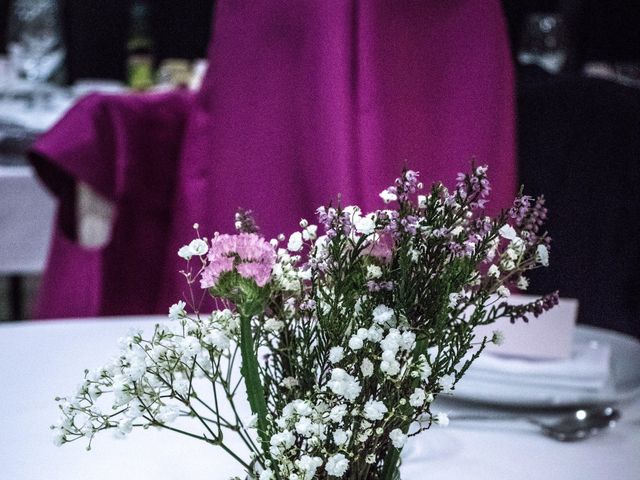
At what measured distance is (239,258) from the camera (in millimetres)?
405

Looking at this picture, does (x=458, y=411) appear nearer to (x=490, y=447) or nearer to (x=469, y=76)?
(x=490, y=447)

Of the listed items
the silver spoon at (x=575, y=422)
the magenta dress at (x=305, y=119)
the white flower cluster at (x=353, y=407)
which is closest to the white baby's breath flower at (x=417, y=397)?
the white flower cluster at (x=353, y=407)

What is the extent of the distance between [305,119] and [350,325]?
0.99 m

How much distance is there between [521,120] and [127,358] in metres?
1.55

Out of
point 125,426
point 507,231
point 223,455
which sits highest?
point 507,231

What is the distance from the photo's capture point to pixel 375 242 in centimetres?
44

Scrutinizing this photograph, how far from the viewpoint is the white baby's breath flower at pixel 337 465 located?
396mm

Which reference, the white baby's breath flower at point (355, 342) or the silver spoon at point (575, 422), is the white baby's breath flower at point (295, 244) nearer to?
the white baby's breath flower at point (355, 342)

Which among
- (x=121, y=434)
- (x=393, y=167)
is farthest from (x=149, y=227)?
(x=121, y=434)

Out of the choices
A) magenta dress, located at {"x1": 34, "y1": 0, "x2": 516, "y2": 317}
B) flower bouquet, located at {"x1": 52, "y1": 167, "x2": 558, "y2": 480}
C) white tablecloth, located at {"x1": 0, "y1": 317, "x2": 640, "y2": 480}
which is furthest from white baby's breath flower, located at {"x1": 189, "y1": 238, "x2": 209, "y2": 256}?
magenta dress, located at {"x1": 34, "y1": 0, "x2": 516, "y2": 317}

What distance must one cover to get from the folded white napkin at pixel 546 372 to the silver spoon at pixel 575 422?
28 millimetres

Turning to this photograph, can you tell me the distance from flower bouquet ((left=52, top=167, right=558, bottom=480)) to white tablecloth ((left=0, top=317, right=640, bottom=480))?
0.15m

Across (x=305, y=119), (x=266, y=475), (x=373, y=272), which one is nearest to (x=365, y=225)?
(x=373, y=272)

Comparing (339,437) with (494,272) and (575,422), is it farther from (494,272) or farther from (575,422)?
(575,422)
